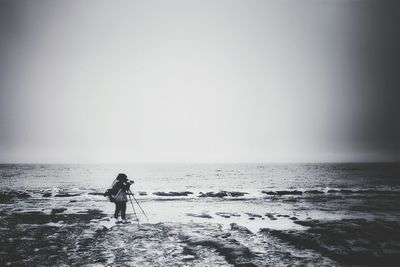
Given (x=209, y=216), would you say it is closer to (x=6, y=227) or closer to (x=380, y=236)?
(x=380, y=236)

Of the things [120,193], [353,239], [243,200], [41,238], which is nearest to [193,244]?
[120,193]

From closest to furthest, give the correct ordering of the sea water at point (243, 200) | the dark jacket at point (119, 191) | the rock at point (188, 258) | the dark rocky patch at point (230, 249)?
1. the dark rocky patch at point (230, 249)
2. the rock at point (188, 258)
3. the dark jacket at point (119, 191)
4. the sea water at point (243, 200)

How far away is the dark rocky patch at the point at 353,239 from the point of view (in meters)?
7.80

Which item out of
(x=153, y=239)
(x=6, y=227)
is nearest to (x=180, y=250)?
(x=153, y=239)

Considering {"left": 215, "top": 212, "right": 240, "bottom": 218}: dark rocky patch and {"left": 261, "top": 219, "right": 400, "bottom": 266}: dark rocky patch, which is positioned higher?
{"left": 261, "top": 219, "right": 400, "bottom": 266}: dark rocky patch

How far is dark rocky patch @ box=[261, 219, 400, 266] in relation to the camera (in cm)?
780

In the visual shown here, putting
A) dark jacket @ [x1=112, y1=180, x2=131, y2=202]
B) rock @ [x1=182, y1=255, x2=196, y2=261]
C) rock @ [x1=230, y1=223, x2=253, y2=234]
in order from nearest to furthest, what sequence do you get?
1. rock @ [x1=182, y1=255, x2=196, y2=261]
2. rock @ [x1=230, y1=223, x2=253, y2=234]
3. dark jacket @ [x1=112, y1=180, x2=131, y2=202]

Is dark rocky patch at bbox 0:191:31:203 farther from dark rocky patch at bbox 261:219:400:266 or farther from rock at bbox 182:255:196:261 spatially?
dark rocky patch at bbox 261:219:400:266

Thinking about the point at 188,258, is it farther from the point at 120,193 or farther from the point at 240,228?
the point at 120,193

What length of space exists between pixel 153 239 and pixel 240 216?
7007mm

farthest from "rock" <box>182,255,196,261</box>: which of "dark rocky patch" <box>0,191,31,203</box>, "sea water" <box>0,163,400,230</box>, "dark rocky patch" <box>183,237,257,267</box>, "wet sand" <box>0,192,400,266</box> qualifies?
"dark rocky patch" <box>0,191,31,203</box>

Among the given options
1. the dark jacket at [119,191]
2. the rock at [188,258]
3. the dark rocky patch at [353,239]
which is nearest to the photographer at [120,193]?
the dark jacket at [119,191]

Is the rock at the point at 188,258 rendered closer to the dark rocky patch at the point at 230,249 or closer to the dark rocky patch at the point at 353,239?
the dark rocky patch at the point at 230,249

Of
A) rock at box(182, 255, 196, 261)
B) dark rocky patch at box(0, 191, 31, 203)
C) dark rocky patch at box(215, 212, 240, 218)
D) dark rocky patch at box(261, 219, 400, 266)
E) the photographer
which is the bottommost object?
dark rocky patch at box(0, 191, 31, 203)
